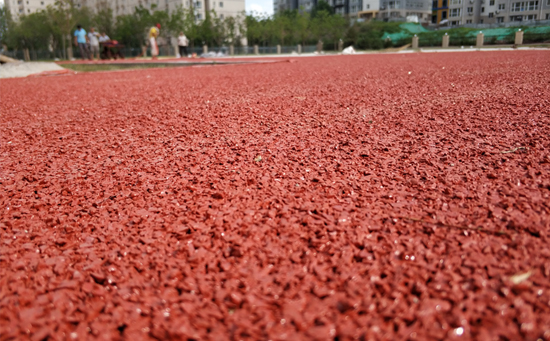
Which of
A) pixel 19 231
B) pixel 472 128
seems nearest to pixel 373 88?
pixel 472 128

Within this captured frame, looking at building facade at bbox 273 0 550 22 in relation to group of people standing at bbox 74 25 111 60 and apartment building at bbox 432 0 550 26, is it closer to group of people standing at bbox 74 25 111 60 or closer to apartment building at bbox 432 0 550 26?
apartment building at bbox 432 0 550 26

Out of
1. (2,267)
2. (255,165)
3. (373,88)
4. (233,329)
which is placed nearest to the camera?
(233,329)

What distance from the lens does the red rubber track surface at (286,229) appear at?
1.47 metres

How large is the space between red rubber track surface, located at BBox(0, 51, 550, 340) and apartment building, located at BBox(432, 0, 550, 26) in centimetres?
5805

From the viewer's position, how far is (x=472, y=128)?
3426 mm

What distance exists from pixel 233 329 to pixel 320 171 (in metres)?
1.47

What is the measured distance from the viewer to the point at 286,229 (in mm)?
2029

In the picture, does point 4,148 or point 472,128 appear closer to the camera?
point 472,128

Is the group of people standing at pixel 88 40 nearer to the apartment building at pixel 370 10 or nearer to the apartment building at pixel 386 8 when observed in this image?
the apartment building at pixel 386 8

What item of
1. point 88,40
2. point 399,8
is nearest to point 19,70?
point 88,40

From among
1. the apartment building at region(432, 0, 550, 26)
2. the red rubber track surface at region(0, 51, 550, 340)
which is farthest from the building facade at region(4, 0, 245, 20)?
the red rubber track surface at region(0, 51, 550, 340)

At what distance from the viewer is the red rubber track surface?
4.81 feet

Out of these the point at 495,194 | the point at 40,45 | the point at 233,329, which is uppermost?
the point at 40,45

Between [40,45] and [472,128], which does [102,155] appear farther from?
[40,45]
